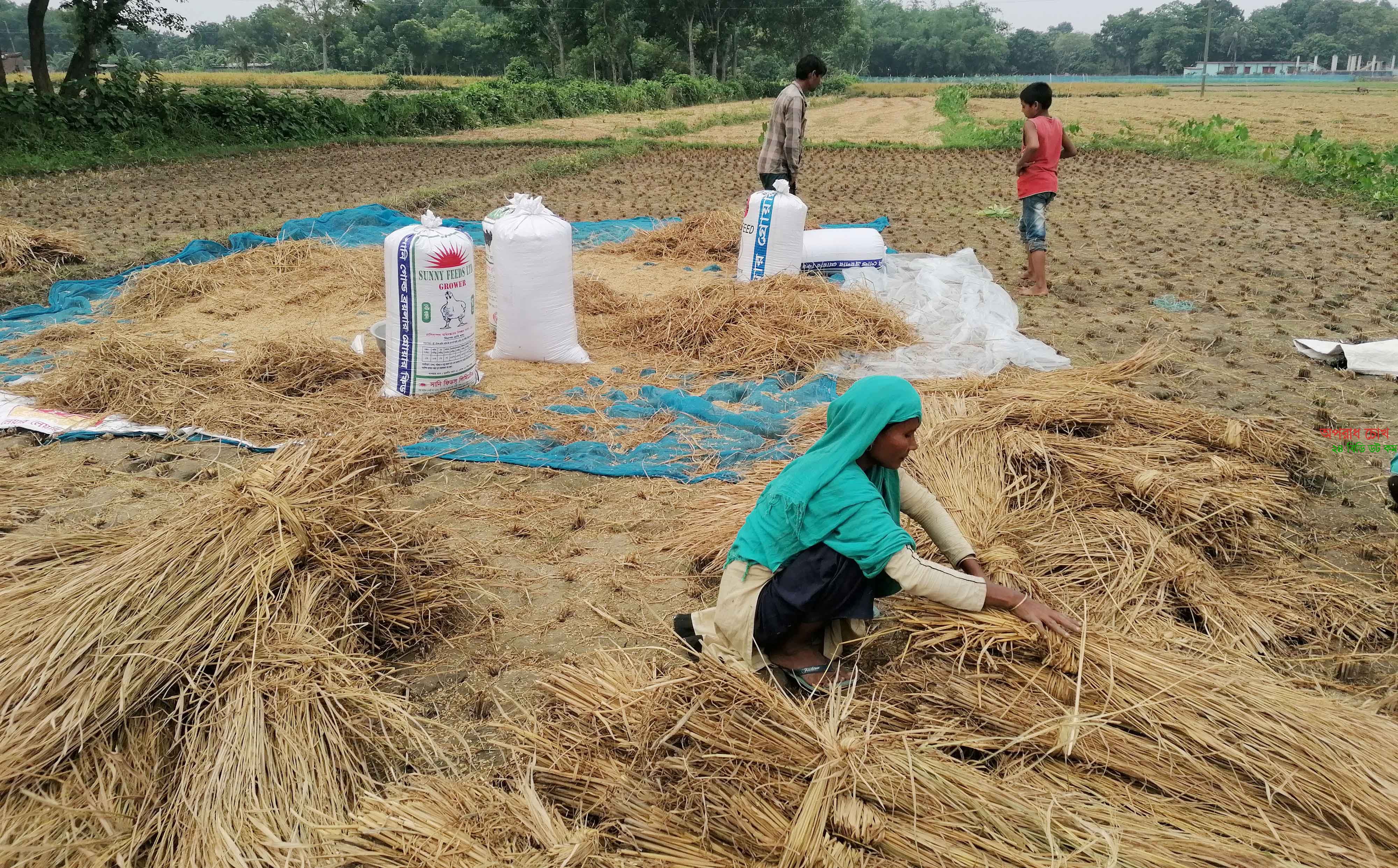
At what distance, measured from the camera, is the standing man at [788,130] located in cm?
735

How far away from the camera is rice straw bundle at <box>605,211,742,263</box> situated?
8203 mm

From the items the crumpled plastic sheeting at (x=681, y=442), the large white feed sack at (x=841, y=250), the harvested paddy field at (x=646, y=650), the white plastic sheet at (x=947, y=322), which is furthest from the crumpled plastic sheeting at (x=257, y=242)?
the white plastic sheet at (x=947, y=322)

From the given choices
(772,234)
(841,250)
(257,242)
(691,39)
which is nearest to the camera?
(772,234)

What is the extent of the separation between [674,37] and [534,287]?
49620 millimetres

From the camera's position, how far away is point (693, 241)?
8.33 m

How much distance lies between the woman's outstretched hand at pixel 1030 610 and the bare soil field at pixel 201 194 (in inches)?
297

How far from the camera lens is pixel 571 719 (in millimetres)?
2258

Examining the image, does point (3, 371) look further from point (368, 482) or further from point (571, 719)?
point (571, 719)

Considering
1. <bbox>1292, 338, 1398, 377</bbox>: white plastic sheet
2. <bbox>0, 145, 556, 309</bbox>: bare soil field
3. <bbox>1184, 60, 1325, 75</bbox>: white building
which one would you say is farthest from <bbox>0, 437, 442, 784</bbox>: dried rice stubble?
<bbox>1184, 60, 1325, 75</bbox>: white building

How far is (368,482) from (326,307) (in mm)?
4017

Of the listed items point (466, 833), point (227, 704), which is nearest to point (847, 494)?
point (466, 833)

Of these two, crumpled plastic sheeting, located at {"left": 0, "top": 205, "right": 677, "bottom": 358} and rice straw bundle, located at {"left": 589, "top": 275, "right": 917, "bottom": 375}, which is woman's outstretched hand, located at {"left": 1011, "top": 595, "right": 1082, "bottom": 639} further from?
crumpled plastic sheeting, located at {"left": 0, "top": 205, "right": 677, "bottom": 358}

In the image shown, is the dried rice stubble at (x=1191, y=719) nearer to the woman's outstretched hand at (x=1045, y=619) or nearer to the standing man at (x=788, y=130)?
the woman's outstretched hand at (x=1045, y=619)

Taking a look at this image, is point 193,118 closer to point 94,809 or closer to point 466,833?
point 94,809
